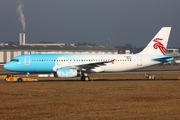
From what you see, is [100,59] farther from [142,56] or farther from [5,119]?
[5,119]

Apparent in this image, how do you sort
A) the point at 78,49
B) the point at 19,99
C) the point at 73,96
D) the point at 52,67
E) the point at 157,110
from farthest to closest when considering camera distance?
the point at 78,49
the point at 52,67
the point at 73,96
the point at 19,99
the point at 157,110

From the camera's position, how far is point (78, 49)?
156 m

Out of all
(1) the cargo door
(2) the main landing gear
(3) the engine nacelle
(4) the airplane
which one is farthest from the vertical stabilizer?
(1) the cargo door

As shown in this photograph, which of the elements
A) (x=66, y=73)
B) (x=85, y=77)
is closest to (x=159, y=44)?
(x=85, y=77)

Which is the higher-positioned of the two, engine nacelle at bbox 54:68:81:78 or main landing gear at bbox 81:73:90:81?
engine nacelle at bbox 54:68:81:78

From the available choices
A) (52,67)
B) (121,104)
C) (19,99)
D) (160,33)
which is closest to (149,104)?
(121,104)

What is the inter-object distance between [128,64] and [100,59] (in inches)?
147

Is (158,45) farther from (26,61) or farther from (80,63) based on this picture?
(26,61)

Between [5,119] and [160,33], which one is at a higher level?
[160,33]

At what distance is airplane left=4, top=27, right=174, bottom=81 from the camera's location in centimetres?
5297

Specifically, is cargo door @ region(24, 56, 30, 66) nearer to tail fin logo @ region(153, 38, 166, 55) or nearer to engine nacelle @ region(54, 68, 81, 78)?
engine nacelle @ region(54, 68, 81, 78)

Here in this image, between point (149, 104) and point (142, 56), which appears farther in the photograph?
point (142, 56)

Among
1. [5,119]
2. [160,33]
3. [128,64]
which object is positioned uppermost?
[160,33]

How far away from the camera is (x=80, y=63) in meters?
54.1
